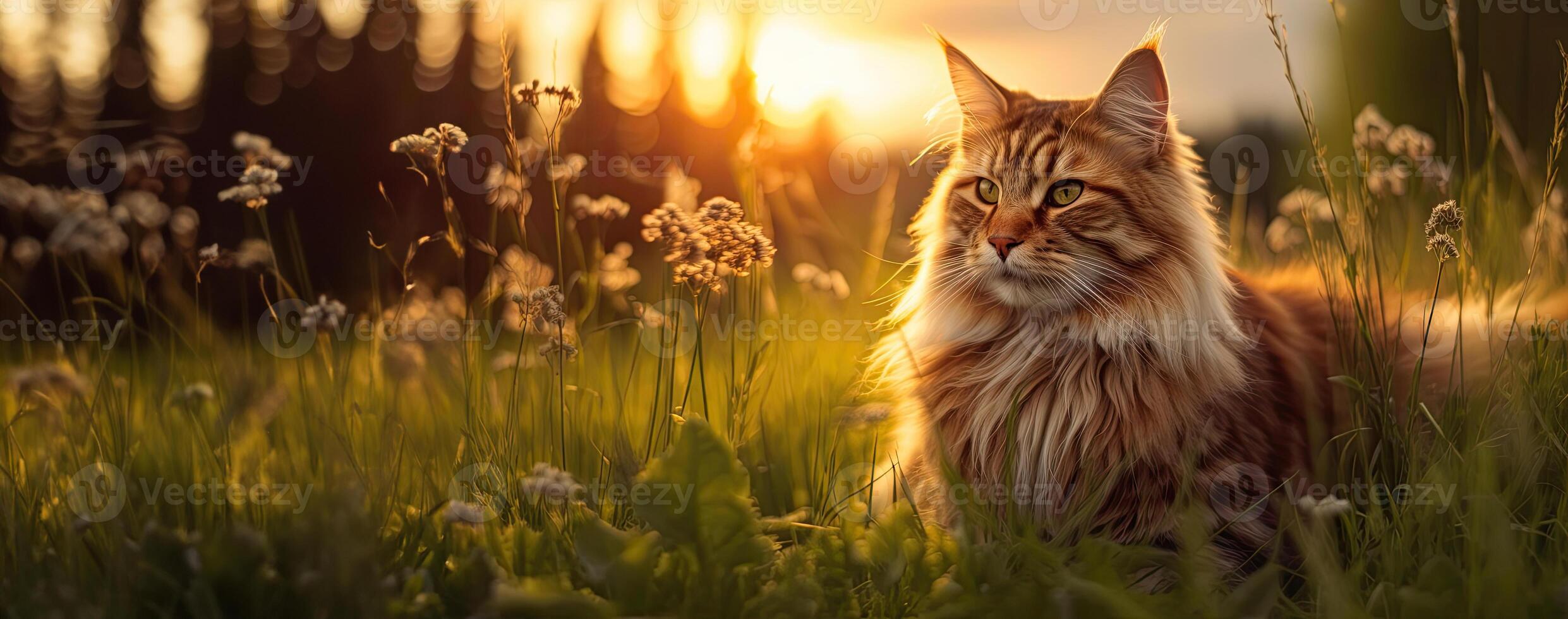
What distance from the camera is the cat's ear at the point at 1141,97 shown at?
7.70 ft

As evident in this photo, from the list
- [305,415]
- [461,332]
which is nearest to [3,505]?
[305,415]

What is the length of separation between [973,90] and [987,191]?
0.33 m

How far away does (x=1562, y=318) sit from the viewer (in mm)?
2555

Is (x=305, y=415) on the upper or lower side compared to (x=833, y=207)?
lower

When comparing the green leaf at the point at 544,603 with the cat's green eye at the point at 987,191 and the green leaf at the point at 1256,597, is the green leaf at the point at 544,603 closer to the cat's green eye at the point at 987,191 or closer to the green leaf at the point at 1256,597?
the green leaf at the point at 1256,597

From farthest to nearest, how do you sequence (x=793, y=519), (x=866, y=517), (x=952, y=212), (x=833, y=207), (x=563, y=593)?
1. (x=833, y=207)
2. (x=952, y=212)
3. (x=866, y=517)
4. (x=793, y=519)
5. (x=563, y=593)

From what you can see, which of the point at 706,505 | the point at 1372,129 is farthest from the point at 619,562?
the point at 1372,129

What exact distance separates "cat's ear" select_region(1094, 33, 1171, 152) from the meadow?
0.42 metres

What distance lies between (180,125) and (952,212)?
364cm

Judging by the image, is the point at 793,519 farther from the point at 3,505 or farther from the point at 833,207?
the point at 833,207

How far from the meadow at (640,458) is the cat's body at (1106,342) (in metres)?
0.13

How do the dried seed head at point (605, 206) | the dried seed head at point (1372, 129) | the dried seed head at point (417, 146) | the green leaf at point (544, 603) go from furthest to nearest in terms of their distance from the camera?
the dried seed head at point (1372, 129) → the dried seed head at point (605, 206) → the dried seed head at point (417, 146) → the green leaf at point (544, 603)

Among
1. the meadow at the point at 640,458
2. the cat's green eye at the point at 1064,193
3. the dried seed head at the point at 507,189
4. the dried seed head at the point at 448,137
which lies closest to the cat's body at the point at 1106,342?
the cat's green eye at the point at 1064,193

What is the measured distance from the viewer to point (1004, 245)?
2408 mm
